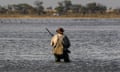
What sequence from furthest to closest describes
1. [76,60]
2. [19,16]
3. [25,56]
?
[19,16] → [25,56] → [76,60]

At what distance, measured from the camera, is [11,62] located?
31219mm

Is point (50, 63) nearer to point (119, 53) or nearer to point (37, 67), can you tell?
point (37, 67)

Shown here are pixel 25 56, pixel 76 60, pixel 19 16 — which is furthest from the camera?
pixel 19 16

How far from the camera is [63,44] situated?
97.9ft

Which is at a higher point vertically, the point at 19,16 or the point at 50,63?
the point at 50,63

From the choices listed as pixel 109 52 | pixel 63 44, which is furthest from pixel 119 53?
pixel 63 44

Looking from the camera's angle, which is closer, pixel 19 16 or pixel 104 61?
pixel 104 61

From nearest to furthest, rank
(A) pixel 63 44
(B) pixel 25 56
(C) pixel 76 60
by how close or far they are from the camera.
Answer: (A) pixel 63 44, (C) pixel 76 60, (B) pixel 25 56

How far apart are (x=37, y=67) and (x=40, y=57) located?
5.26 m

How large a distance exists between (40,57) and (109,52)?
5.37 m

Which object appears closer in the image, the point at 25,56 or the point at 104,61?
the point at 104,61

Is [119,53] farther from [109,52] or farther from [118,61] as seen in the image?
[118,61]

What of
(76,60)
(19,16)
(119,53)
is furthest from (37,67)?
(19,16)

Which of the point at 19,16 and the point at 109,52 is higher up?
the point at 109,52
